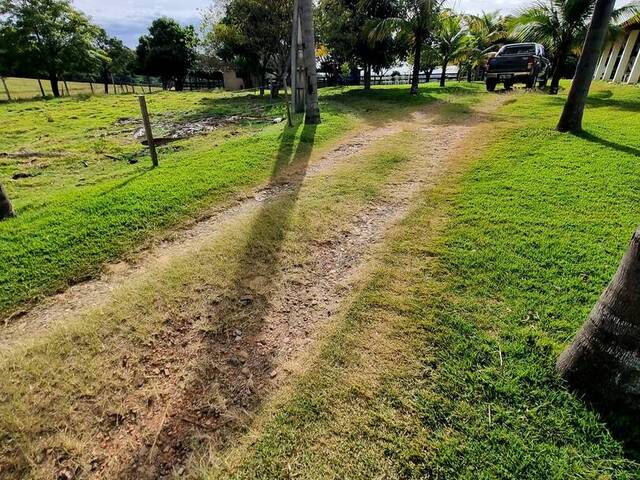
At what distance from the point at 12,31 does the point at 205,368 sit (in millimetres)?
34224

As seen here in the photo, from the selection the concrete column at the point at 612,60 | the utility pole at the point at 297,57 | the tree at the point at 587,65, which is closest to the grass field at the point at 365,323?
the tree at the point at 587,65

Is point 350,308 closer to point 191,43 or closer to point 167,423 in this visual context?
point 167,423

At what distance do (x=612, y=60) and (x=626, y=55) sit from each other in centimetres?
291

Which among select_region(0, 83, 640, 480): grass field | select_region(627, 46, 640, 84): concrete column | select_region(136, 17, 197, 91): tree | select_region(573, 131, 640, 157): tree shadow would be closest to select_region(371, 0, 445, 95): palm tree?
select_region(573, 131, 640, 157): tree shadow

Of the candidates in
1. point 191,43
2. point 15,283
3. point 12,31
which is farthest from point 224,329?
point 191,43

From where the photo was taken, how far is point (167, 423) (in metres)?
2.42

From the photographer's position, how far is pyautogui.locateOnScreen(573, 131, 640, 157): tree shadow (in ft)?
21.3

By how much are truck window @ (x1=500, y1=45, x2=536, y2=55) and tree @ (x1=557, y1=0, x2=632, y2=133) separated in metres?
9.49

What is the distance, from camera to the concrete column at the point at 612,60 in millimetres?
21400

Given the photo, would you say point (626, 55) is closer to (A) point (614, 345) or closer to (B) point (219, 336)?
(A) point (614, 345)

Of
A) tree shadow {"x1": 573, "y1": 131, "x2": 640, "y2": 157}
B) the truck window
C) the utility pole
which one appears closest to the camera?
tree shadow {"x1": 573, "y1": 131, "x2": 640, "y2": 157}

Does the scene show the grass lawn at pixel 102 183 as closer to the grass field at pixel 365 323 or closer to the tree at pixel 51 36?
the grass field at pixel 365 323

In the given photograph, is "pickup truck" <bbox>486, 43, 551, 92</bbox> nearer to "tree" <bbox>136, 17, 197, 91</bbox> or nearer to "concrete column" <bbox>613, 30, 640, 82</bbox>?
"concrete column" <bbox>613, 30, 640, 82</bbox>

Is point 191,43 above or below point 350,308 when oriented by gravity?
above
